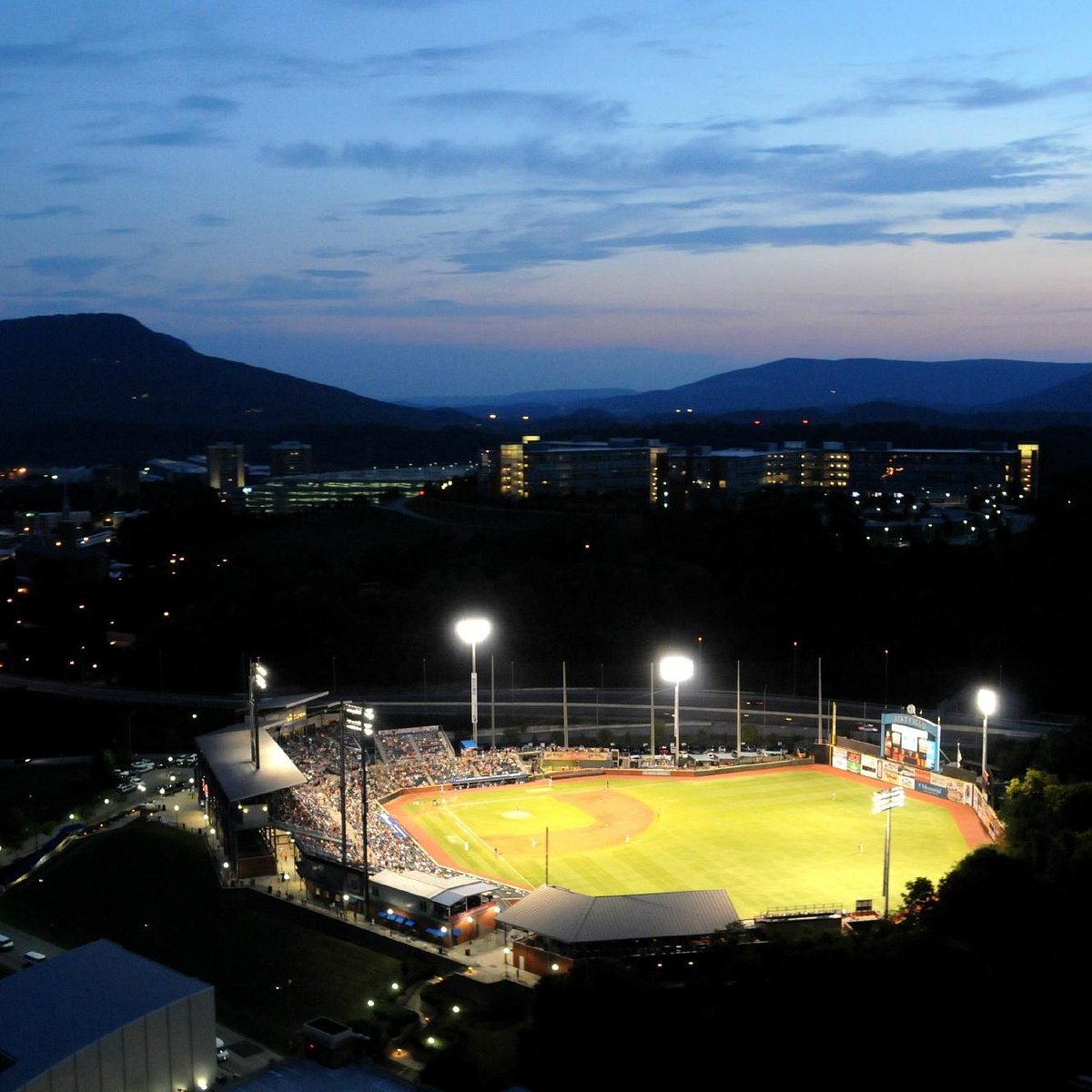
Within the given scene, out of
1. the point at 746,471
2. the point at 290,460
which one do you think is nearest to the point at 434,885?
the point at 746,471

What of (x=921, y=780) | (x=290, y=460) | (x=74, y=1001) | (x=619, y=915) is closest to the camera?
(x=74, y=1001)

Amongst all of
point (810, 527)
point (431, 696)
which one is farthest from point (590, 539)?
point (431, 696)

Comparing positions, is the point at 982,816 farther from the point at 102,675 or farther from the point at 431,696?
the point at 102,675

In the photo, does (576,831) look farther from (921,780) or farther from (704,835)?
(921,780)

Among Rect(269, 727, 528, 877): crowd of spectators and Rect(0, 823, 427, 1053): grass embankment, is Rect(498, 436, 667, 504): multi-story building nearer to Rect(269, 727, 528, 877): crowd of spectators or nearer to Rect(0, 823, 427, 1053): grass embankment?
Rect(269, 727, 528, 877): crowd of spectators

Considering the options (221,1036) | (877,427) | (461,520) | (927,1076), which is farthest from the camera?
(877,427)
